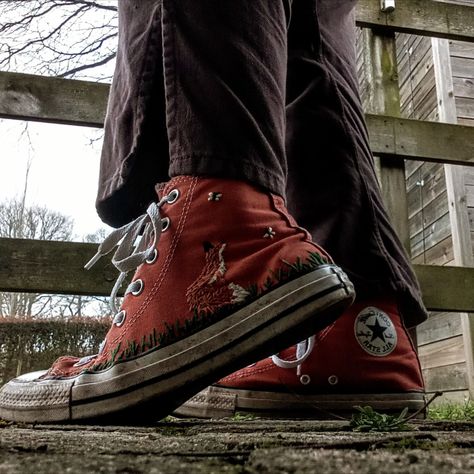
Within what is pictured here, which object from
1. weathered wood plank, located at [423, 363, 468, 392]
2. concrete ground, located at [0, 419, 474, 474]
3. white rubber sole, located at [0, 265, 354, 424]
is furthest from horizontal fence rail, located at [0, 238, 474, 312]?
weathered wood plank, located at [423, 363, 468, 392]

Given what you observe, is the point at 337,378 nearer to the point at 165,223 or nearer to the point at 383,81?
the point at 165,223

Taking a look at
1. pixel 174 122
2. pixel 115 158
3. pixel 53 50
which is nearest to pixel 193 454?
pixel 174 122

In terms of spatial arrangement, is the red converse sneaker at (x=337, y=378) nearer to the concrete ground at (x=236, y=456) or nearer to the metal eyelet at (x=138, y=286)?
the metal eyelet at (x=138, y=286)

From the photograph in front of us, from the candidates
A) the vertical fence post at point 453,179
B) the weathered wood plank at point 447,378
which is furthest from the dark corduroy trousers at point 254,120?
the weathered wood plank at point 447,378

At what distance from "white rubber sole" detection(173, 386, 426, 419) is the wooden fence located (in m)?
0.61

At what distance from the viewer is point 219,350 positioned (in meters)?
0.63

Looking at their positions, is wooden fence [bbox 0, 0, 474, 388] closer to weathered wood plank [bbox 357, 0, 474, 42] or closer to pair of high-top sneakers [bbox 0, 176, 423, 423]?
weathered wood plank [bbox 357, 0, 474, 42]

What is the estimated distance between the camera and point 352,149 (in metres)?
1.01

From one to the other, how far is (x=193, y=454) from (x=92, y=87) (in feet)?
4.48

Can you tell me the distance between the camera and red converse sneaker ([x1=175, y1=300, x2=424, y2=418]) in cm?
91

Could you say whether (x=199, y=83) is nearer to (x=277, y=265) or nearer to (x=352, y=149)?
(x=277, y=265)

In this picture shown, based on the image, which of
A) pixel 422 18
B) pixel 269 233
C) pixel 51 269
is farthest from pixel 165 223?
pixel 422 18

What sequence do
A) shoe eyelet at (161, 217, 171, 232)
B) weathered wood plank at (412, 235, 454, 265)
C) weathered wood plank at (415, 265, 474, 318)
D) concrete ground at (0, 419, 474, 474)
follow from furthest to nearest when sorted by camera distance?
weathered wood plank at (412, 235, 454, 265), weathered wood plank at (415, 265, 474, 318), shoe eyelet at (161, 217, 171, 232), concrete ground at (0, 419, 474, 474)

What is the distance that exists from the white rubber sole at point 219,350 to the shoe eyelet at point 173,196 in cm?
17
